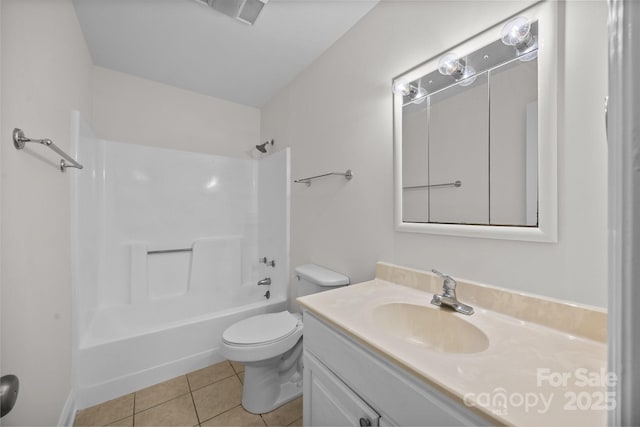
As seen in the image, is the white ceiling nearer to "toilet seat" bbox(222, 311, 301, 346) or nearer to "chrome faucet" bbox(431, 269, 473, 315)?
"chrome faucet" bbox(431, 269, 473, 315)

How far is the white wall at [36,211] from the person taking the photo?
0.83m

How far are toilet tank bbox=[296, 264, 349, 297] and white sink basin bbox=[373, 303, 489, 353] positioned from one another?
500mm

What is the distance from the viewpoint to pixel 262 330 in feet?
4.84

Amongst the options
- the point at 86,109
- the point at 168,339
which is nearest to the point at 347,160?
the point at 168,339

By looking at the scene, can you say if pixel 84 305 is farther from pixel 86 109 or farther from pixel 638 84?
pixel 638 84

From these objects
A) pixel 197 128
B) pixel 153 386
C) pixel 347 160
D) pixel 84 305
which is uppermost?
pixel 197 128

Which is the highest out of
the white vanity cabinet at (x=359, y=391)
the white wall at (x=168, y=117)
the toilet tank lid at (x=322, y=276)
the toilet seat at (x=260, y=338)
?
the white wall at (x=168, y=117)

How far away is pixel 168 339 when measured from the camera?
66.6 inches

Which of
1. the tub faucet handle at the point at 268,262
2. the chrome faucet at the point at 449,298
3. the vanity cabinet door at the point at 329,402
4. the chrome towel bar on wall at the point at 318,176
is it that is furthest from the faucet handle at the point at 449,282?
the tub faucet handle at the point at 268,262

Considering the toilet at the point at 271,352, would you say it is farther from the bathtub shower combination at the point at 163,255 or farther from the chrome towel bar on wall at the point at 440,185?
the chrome towel bar on wall at the point at 440,185

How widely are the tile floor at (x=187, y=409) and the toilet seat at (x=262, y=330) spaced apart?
17.1 inches

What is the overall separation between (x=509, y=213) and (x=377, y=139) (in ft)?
2.34

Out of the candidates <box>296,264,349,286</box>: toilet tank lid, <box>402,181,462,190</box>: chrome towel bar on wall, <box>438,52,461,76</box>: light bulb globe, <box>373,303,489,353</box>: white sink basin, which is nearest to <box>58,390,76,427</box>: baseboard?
<box>296,264,349,286</box>: toilet tank lid

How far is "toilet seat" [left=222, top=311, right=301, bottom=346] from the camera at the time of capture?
1.35m
